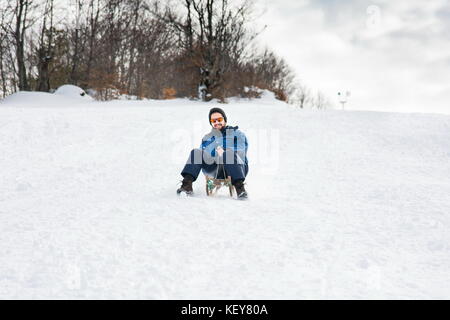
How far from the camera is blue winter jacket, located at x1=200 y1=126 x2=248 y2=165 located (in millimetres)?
4477

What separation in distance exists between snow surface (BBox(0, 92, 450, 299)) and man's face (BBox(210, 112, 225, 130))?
871 mm

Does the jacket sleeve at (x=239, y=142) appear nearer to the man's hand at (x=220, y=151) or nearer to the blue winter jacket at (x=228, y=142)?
the blue winter jacket at (x=228, y=142)

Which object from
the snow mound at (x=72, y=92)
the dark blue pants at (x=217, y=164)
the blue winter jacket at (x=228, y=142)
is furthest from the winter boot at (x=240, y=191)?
the snow mound at (x=72, y=92)

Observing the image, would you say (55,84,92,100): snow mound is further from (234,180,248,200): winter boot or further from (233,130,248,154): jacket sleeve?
(234,180,248,200): winter boot

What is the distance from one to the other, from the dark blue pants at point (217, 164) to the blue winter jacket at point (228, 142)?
0.11 metres

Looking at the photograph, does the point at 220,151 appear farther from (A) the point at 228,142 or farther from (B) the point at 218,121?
(B) the point at 218,121

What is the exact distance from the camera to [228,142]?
4512mm

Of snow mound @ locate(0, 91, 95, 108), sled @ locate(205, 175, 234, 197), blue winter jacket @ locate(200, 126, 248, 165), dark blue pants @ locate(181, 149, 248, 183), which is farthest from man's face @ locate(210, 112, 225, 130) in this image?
snow mound @ locate(0, 91, 95, 108)

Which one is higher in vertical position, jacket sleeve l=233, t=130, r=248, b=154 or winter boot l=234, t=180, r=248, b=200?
jacket sleeve l=233, t=130, r=248, b=154

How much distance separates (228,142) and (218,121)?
30 cm

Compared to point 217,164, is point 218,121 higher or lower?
A: higher

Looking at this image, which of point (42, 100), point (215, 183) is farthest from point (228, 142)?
point (42, 100)

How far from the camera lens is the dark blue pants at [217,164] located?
4.25m

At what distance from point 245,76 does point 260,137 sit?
13.1 m
